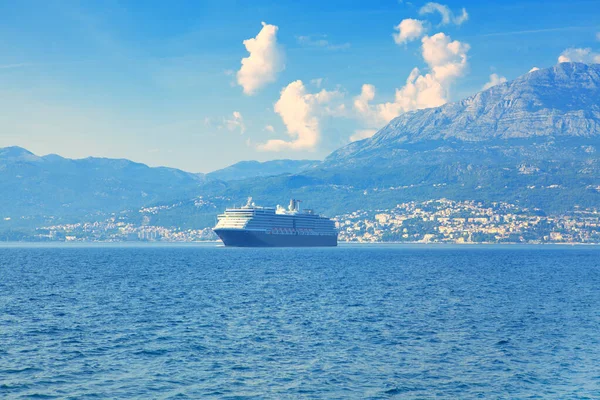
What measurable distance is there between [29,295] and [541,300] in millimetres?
57766

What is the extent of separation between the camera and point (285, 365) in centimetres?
4403

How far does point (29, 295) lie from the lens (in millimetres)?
81812

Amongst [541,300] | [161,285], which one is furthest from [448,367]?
[161,285]

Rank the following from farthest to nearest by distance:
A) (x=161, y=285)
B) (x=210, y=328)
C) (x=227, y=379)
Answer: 1. (x=161, y=285)
2. (x=210, y=328)
3. (x=227, y=379)

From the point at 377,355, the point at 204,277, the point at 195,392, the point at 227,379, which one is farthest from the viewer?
the point at 204,277

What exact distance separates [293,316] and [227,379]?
83.0ft

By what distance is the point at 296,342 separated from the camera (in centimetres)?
5166

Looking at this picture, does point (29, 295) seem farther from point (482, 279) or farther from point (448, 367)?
point (482, 279)

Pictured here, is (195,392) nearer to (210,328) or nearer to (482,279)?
(210,328)

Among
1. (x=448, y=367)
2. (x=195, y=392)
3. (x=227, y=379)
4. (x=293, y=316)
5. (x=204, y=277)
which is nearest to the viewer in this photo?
(x=195, y=392)

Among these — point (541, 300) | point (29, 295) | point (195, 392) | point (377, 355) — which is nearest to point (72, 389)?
point (195, 392)

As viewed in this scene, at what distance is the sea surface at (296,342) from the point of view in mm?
38781

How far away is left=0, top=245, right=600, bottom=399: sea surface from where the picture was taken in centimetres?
3878

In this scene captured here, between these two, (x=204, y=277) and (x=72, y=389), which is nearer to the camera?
(x=72, y=389)
